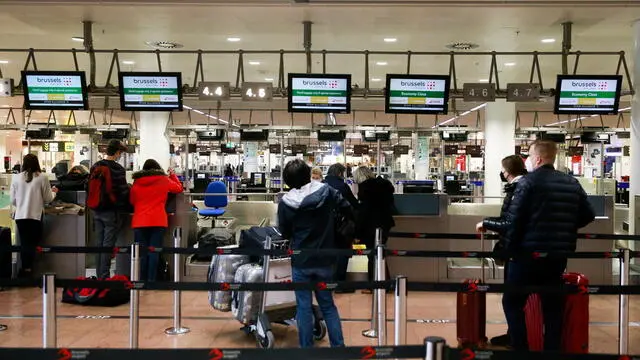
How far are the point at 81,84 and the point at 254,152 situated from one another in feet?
46.5

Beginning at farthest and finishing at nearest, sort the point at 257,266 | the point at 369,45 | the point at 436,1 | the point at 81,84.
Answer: the point at 369,45 → the point at 81,84 → the point at 436,1 → the point at 257,266

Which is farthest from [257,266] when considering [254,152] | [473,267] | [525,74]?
[254,152]

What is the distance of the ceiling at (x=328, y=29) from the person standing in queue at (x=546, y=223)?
384 centimetres

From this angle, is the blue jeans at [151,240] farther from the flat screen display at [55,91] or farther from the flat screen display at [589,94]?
the flat screen display at [589,94]

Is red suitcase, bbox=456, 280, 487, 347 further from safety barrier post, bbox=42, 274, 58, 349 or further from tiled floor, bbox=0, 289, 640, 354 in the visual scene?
safety barrier post, bbox=42, 274, 58, 349

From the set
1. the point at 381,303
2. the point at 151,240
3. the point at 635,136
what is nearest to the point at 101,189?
the point at 151,240

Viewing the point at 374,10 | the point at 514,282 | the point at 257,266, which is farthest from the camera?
the point at 374,10

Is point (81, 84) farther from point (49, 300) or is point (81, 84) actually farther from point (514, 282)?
point (514, 282)

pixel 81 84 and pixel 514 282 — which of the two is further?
pixel 81 84

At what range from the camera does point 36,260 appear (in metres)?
7.77

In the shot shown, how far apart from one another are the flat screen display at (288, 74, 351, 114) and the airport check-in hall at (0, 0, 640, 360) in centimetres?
3

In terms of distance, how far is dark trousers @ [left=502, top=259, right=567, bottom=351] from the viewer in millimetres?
4156

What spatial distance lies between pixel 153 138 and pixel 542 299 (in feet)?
43.7

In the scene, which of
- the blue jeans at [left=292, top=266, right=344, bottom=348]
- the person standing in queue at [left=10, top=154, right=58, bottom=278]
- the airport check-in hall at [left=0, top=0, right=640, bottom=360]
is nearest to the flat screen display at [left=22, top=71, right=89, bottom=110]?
the airport check-in hall at [left=0, top=0, right=640, bottom=360]
